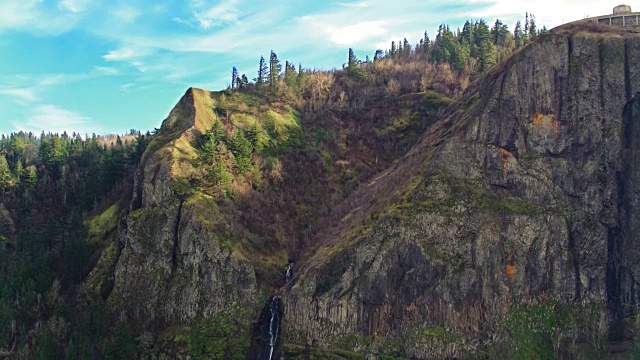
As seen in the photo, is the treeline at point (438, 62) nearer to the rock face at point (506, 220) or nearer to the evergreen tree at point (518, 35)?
the evergreen tree at point (518, 35)

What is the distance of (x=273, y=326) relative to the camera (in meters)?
74.5

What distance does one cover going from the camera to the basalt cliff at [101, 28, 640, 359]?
2729 inches

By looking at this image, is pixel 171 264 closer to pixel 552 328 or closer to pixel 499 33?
pixel 552 328

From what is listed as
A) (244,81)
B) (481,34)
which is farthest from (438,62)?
(244,81)

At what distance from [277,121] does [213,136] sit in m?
23.7

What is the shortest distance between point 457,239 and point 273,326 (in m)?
29.9

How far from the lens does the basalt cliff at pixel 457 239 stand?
69312mm

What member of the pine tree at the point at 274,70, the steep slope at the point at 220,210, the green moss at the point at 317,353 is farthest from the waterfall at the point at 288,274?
the pine tree at the point at 274,70

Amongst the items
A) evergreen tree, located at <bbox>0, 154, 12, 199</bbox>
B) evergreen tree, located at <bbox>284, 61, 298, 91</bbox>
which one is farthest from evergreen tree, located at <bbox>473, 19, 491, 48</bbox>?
evergreen tree, located at <bbox>0, 154, 12, 199</bbox>

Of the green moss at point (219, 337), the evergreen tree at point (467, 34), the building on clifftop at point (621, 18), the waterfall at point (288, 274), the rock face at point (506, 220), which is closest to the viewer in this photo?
the rock face at point (506, 220)

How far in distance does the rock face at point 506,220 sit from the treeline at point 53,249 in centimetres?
3324

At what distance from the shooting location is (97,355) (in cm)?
7112

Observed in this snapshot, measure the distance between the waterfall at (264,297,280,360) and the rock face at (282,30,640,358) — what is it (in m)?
1.80

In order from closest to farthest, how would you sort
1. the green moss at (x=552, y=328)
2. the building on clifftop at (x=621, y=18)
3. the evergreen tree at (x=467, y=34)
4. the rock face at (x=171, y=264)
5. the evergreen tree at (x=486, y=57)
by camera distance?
the green moss at (x=552, y=328)
the rock face at (x=171, y=264)
the building on clifftop at (x=621, y=18)
the evergreen tree at (x=486, y=57)
the evergreen tree at (x=467, y=34)
